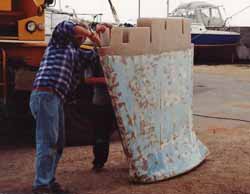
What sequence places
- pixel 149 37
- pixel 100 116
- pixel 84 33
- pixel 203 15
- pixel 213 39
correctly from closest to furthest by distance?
pixel 84 33 < pixel 149 37 < pixel 100 116 < pixel 213 39 < pixel 203 15

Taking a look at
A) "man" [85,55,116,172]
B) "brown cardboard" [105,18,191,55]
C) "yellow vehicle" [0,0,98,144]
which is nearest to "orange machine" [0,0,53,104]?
"yellow vehicle" [0,0,98,144]

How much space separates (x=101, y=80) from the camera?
5.86 metres

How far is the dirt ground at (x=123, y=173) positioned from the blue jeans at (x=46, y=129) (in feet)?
1.13

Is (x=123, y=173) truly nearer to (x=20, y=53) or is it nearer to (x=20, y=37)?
(x=20, y=53)

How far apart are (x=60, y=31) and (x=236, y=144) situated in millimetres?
→ 3094

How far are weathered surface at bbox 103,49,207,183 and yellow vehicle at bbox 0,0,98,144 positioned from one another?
1505mm

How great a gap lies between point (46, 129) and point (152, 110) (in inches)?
43.7

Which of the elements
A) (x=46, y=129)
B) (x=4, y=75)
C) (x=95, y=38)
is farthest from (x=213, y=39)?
(x=46, y=129)

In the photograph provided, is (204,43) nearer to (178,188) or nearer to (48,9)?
(48,9)

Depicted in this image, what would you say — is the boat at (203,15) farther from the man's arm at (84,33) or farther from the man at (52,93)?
A: the man at (52,93)

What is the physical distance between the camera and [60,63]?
506 centimetres

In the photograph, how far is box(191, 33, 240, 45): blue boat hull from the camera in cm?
2392

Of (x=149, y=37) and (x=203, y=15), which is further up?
(x=149, y=37)

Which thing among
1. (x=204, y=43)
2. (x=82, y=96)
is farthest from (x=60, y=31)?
(x=204, y=43)
